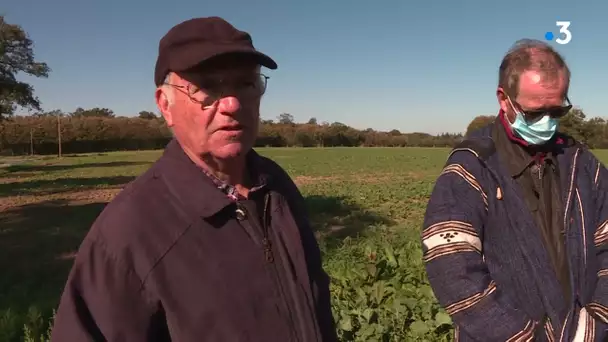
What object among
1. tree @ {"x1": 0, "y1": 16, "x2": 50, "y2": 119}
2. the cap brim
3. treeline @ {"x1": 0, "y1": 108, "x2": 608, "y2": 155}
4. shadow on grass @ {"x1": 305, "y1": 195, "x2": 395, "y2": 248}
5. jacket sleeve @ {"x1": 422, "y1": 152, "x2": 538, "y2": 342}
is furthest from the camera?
treeline @ {"x1": 0, "y1": 108, "x2": 608, "y2": 155}

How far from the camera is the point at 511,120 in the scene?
84.4 inches

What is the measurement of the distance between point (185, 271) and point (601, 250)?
5.63ft

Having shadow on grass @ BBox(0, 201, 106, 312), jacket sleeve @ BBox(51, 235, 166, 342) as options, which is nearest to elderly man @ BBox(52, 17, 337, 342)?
jacket sleeve @ BBox(51, 235, 166, 342)

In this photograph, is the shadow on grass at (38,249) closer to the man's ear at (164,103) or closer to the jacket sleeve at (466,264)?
the man's ear at (164,103)

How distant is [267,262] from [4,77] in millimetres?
35954

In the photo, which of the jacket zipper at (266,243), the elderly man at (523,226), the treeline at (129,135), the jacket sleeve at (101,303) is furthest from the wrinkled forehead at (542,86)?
the treeline at (129,135)

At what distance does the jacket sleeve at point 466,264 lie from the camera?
1888 mm

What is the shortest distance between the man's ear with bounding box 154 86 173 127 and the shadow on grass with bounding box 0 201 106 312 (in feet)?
14.5

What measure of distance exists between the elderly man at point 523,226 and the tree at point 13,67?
35.3 metres

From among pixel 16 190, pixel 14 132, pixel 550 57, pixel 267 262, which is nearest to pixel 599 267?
pixel 550 57

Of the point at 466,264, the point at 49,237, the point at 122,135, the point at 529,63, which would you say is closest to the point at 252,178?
the point at 466,264

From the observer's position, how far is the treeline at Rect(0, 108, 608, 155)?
64.1 m

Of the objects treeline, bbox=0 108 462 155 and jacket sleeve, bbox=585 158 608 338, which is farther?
treeline, bbox=0 108 462 155

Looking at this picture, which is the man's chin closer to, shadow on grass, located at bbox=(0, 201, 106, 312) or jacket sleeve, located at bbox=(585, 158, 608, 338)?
jacket sleeve, located at bbox=(585, 158, 608, 338)
